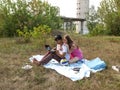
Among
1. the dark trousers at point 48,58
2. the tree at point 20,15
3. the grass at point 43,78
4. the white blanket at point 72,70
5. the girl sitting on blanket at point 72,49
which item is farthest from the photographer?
the tree at point 20,15

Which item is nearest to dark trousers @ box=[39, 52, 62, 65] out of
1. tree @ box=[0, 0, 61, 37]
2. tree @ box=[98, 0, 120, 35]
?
tree @ box=[0, 0, 61, 37]

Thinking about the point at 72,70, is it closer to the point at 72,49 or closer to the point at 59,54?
the point at 59,54

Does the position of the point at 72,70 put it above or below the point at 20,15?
below

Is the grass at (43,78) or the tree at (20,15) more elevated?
the tree at (20,15)

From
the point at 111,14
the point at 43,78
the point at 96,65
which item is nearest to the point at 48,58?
the point at 43,78

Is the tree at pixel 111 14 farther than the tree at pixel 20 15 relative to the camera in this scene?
Yes

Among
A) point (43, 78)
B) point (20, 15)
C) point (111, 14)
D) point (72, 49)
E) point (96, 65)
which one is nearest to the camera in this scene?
point (43, 78)

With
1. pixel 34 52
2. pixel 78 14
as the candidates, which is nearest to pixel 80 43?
pixel 34 52

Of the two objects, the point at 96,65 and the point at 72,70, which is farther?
the point at 96,65

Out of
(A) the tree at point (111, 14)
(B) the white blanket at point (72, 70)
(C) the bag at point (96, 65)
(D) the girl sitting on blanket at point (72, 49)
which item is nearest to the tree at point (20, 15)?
(A) the tree at point (111, 14)

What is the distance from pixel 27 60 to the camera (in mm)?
6605

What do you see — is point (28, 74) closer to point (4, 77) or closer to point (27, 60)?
point (4, 77)

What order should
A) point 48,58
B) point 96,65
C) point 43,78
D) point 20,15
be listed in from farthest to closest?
point 20,15, point 48,58, point 96,65, point 43,78

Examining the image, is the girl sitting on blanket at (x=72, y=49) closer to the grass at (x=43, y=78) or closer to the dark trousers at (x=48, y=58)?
the dark trousers at (x=48, y=58)
